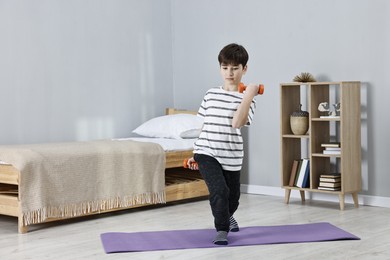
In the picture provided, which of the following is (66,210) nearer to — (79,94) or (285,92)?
(79,94)

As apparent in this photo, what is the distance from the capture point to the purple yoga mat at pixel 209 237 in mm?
3338

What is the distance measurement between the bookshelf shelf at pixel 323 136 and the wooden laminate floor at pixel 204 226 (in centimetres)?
19

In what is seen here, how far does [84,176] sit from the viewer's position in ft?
13.5

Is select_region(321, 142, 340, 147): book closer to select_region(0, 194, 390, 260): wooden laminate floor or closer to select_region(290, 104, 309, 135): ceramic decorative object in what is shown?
select_region(290, 104, 309, 135): ceramic decorative object

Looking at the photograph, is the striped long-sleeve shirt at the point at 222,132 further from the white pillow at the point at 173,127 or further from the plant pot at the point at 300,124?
the white pillow at the point at 173,127

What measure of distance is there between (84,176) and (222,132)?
114 centimetres

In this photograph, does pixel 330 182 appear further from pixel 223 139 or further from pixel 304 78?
pixel 223 139

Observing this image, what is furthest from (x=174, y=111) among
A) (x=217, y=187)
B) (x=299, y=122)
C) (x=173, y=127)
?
(x=217, y=187)

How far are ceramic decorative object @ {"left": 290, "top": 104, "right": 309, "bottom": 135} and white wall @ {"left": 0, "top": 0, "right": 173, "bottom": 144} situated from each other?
150 centimetres

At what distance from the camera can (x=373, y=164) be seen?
457cm

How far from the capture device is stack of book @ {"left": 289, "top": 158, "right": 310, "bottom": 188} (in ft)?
15.3

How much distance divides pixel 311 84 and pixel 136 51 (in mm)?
1706

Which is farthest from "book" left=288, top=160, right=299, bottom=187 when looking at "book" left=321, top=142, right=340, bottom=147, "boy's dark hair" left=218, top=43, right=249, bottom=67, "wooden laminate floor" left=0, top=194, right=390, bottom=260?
"boy's dark hair" left=218, top=43, right=249, bottom=67

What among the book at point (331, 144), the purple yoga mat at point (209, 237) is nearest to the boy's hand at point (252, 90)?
the purple yoga mat at point (209, 237)
